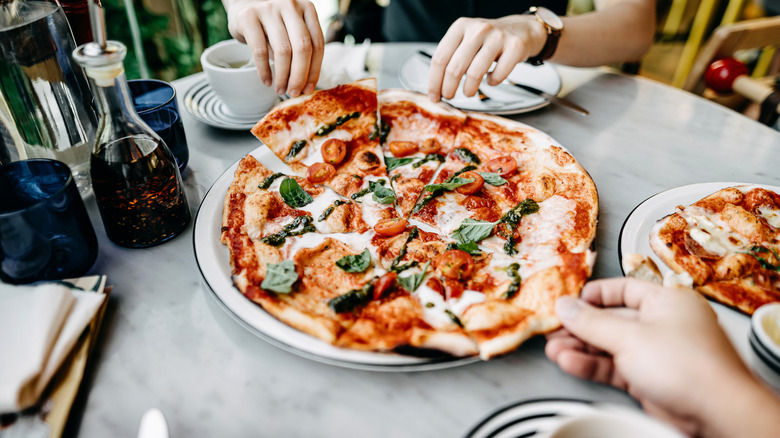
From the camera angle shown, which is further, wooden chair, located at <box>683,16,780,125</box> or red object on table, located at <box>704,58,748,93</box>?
red object on table, located at <box>704,58,748,93</box>

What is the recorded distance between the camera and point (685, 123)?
229 centimetres

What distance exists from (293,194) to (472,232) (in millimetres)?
670

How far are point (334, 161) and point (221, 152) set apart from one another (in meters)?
0.52

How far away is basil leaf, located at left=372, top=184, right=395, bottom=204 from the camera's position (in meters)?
1.81

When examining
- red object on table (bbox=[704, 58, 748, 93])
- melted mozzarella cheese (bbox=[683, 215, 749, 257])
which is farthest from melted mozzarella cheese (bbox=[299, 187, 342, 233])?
red object on table (bbox=[704, 58, 748, 93])

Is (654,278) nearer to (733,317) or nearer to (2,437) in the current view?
(733,317)

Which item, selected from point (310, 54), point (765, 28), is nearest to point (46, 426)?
point (310, 54)

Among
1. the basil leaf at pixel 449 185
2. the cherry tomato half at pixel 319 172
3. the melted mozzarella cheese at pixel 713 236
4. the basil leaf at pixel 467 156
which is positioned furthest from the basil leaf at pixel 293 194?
the melted mozzarella cheese at pixel 713 236

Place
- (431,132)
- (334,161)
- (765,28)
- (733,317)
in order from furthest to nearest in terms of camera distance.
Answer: (765,28), (431,132), (334,161), (733,317)

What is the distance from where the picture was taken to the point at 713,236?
150cm

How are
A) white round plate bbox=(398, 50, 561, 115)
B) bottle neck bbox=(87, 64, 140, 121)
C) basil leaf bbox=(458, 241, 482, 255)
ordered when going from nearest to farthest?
bottle neck bbox=(87, 64, 140, 121) → basil leaf bbox=(458, 241, 482, 255) → white round plate bbox=(398, 50, 561, 115)

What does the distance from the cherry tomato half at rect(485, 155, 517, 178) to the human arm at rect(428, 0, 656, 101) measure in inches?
13.2

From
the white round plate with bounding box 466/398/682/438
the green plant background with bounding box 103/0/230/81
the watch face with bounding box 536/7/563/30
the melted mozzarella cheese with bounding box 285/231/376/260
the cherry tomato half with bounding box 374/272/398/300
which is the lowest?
the green plant background with bounding box 103/0/230/81

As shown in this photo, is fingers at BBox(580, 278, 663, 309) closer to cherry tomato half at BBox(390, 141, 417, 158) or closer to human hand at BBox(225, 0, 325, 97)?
cherry tomato half at BBox(390, 141, 417, 158)
